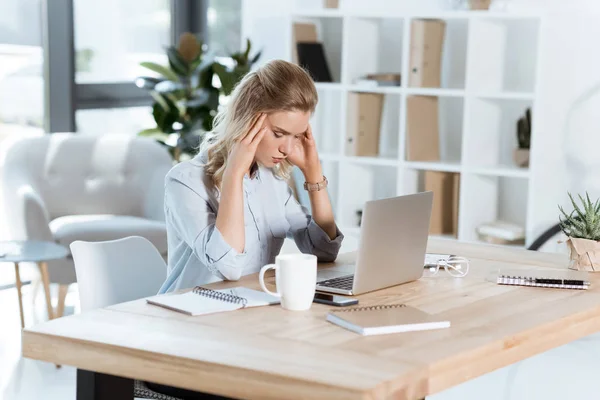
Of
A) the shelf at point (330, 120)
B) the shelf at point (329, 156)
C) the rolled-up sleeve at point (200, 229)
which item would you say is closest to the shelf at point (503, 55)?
the shelf at point (329, 156)

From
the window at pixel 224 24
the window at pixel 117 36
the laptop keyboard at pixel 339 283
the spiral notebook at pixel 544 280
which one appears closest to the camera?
the laptop keyboard at pixel 339 283

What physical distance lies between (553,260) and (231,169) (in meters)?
0.95

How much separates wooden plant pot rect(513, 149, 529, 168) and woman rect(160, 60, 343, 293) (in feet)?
7.39

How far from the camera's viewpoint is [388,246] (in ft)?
7.22

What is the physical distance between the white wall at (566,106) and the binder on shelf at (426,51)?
38cm

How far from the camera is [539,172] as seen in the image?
478 cm

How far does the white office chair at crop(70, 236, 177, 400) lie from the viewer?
2369 millimetres

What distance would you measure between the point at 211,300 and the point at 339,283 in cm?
34

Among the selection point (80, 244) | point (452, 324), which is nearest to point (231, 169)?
point (80, 244)

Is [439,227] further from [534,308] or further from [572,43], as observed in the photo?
[534,308]

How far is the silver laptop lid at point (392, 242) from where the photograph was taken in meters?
2.12

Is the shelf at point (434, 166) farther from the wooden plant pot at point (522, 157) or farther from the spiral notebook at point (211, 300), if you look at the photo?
the spiral notebook at point (211, 300)

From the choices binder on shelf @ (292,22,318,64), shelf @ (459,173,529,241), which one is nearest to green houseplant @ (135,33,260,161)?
binder on shelf @ (292,22,318,64)

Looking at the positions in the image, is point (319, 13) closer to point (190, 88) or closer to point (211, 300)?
point (190, 88)
